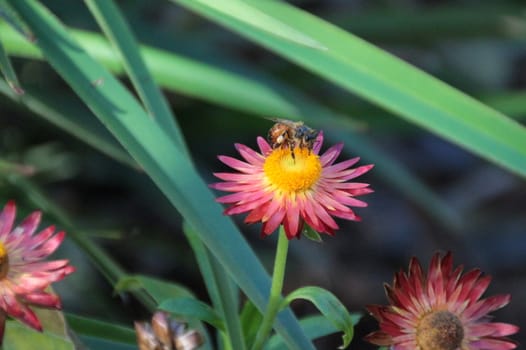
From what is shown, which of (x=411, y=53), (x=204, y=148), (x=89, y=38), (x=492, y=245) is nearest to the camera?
(x=89, y=38)

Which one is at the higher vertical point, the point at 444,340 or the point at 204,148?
the point at 204,148

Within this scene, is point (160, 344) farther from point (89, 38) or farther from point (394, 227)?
point (394, 227)

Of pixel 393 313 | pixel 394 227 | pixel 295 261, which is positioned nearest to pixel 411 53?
pixel 394 227

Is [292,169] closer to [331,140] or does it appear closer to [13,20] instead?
[13,20]

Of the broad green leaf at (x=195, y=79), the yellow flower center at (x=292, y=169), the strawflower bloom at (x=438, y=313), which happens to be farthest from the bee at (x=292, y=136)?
the broad green leaf at (x=195, y=79)

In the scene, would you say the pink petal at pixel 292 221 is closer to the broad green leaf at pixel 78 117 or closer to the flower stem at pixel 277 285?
the flower stem at pixel 277 285

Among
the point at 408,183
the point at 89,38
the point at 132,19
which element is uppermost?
A: the point at 132,19
